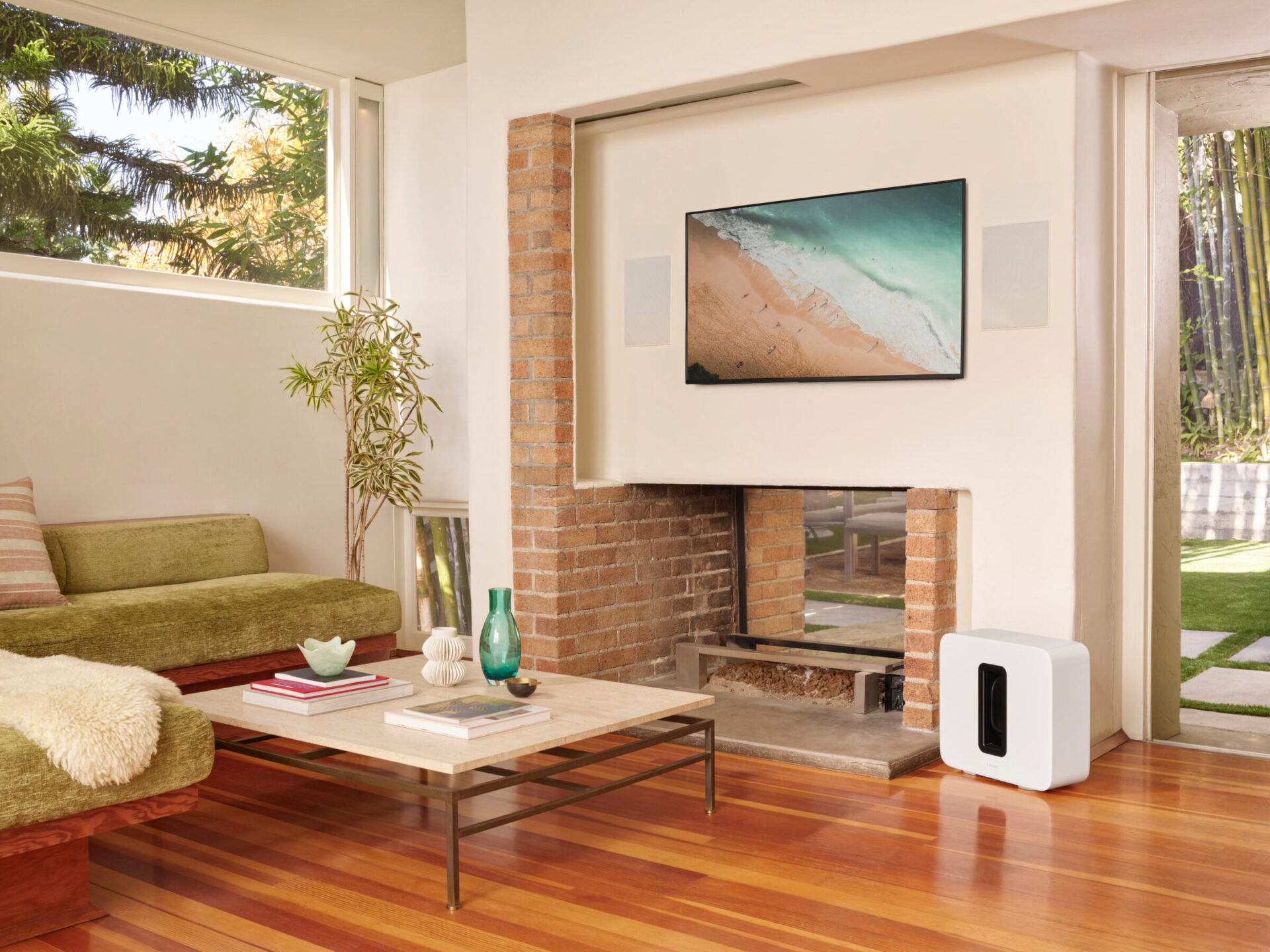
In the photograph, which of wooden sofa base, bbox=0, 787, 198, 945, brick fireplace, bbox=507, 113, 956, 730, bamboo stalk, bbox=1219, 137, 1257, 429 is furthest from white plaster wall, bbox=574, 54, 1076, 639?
wooden sofa base, bbox=0, 787, 198, 945

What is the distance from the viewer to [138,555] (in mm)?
4816

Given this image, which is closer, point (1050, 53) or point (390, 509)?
point (1050, 53)

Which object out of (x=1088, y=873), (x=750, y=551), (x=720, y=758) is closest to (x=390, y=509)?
(x=750, y=551)

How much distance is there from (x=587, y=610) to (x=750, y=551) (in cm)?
91

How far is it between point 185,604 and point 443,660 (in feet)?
4.81

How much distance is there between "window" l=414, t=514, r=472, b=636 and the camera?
Answer: 239 inches

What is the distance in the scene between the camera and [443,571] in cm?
615

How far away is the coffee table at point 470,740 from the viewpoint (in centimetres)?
263

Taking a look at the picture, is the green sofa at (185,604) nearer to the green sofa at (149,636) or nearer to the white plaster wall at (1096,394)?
the green sofa at (149,636)

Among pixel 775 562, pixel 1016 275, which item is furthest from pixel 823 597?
pixel 1016 275

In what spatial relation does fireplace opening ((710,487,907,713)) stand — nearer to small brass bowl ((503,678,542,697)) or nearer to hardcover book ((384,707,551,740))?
small brass bowl ((503,678,542,697))

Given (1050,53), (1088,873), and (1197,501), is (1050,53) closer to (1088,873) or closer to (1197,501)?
(1197,501)

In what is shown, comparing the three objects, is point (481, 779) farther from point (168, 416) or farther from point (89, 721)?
point (168, 416)

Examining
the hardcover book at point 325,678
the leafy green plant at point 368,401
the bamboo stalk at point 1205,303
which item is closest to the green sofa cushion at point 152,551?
the leafy green plant at point 368,401
